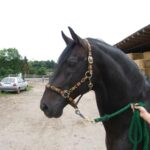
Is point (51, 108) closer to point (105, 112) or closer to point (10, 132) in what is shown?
point (105, 112)

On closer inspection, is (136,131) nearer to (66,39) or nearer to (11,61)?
(66,39)

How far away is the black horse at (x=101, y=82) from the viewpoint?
2.80 meters

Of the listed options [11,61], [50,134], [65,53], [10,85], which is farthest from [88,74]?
[11,61]

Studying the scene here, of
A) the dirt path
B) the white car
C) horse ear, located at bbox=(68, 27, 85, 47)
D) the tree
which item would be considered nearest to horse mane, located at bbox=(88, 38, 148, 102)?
horse ear, located at bbox=(68, 27, 85, 47)

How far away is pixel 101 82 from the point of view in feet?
9.44

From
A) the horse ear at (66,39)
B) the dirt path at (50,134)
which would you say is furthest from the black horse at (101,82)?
the dirt path at (50,134)

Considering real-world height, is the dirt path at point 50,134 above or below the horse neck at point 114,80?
below

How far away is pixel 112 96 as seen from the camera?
2.90m

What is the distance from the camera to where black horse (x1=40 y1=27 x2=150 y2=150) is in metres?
2.80

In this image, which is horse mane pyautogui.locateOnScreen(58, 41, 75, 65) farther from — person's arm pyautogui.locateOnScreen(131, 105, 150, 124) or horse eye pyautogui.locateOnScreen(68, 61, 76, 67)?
person's arm pyautogui.locateOnScreen(131, 105, 150, 124)

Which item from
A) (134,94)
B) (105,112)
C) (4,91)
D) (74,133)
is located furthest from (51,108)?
(4,91)

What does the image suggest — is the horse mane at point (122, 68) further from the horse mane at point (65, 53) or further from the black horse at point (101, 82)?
the horse mane at point (65, 53)

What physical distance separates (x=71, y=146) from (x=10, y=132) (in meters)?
2.39

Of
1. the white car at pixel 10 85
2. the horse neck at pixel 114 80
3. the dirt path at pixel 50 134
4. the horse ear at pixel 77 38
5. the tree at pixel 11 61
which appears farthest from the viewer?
the tree at pixel 11 61
